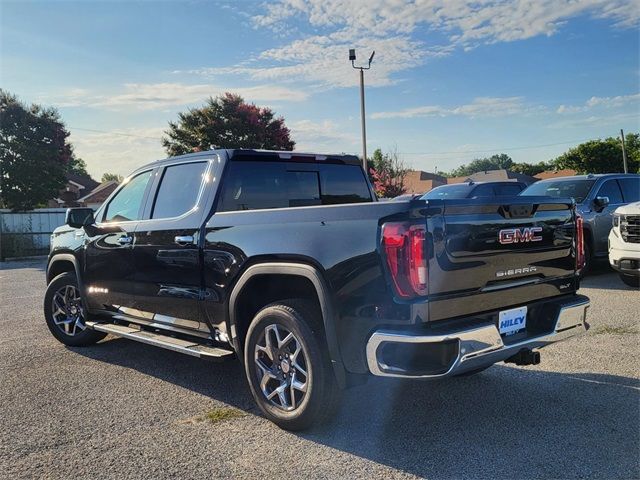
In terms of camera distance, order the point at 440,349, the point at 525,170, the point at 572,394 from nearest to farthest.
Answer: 1. the point at 440,349
2. the point at 572,394
3. the point at 525,170

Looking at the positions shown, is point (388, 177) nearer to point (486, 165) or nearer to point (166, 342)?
point (166, 342)

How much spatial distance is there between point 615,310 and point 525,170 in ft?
268

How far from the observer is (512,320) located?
11.6 ft

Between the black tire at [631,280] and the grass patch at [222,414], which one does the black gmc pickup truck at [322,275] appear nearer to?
the grass patch at [222,414]

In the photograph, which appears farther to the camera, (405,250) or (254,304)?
(254,304)

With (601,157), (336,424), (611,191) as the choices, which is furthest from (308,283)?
(601,157)

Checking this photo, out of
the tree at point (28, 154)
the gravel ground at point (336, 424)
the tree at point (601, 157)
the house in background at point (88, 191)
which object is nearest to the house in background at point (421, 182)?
the tree at point (601, 157)

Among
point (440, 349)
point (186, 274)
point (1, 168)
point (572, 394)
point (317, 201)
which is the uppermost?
point (1, 168)

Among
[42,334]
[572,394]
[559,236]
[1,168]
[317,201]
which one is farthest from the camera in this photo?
[1,168]

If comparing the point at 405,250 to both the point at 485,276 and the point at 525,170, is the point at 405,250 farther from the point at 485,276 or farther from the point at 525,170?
the point at 525,170

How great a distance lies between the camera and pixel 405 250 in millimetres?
3072

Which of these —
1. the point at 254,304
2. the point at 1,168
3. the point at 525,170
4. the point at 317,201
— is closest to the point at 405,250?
Answer: the point at 254,304

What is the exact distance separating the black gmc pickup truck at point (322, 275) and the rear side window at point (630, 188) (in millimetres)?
7319

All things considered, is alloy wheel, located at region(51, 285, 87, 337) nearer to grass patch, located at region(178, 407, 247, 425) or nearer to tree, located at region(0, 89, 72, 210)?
grass patch, located at region(178, 407, 247, 425)
